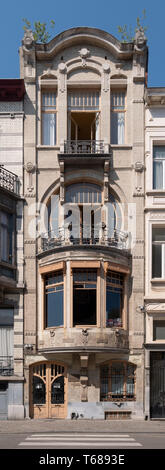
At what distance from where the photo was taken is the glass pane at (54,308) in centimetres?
2806

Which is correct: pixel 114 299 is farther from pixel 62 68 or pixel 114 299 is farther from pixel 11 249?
pixel 62 68

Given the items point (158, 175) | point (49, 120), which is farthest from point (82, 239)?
point (49, 120)

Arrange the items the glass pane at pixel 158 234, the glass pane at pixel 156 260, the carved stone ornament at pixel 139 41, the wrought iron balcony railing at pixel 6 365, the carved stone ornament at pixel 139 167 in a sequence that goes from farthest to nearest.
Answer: the carved stone ornament at pixel 139 41
the carved stone ornament at pixel 139 167
the glass pane at pixel 158 234
the glass pane at pixel 156 260
the wrought iron balcony railing at pixel 6 365

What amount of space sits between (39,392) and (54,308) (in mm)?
3670

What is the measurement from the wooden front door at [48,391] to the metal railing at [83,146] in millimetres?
9620

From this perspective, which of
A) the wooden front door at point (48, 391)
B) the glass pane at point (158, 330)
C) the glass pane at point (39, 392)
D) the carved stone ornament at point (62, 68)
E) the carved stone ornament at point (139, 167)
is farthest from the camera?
the carved stone ornament at point (62, 68)

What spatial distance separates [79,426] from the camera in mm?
24688

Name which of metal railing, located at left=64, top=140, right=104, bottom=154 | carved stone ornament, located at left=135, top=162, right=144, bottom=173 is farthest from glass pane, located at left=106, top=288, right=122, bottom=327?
metal railing, located at left=64, top=140, right=104, bottom=154

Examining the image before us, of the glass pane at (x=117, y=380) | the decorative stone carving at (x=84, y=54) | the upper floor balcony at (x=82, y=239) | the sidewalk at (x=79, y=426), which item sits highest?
the decorative stone carving at (x=84, y=54)

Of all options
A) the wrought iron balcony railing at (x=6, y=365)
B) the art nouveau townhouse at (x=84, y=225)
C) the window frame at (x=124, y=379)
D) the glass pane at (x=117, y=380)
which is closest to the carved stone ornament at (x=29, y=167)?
the art nouveau townhouse at (x=84, y=225)

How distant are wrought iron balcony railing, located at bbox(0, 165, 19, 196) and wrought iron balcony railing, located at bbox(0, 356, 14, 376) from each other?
24.1 ft

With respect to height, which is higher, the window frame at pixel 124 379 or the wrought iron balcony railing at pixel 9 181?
Answer: the wrought iron balcony railing at pixel 9 181

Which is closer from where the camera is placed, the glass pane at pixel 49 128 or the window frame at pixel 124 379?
the window frame at pixel 124 379

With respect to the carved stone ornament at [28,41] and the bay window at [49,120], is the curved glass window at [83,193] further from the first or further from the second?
the carved stone ornament at [28,41]
